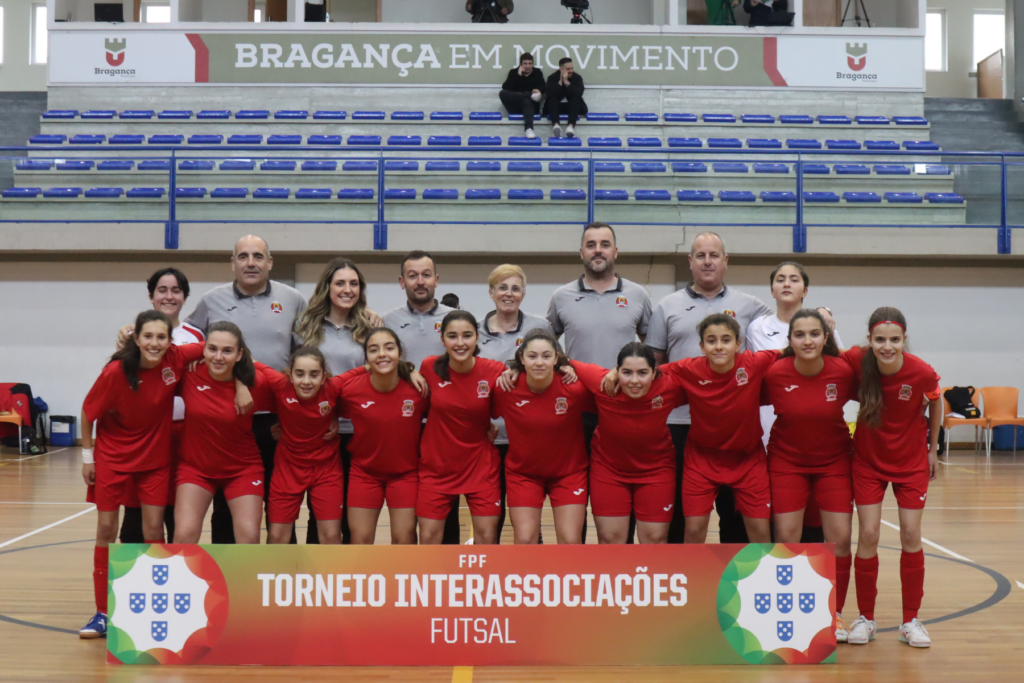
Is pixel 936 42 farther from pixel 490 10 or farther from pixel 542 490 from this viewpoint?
pixel 542 490

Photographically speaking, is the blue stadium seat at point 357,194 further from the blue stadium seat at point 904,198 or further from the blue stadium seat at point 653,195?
the blue stadium seat at point 904,198

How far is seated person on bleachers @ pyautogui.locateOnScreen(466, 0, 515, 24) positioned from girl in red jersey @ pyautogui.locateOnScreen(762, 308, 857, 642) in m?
12.2

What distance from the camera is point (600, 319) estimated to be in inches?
178

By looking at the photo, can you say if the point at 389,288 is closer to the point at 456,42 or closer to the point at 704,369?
the point at 456,42

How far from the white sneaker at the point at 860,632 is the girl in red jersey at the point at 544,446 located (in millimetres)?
1293

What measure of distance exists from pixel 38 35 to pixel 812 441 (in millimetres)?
19712

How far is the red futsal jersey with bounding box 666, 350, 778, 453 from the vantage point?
397 centimetres

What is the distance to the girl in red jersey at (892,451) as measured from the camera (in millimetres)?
Result: 3891

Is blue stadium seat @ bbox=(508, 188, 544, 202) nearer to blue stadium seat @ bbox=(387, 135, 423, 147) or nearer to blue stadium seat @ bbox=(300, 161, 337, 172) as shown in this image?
blue stadium seat @ bbox=(387, 135, 423, 147)

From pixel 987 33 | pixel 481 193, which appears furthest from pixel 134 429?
pixel 987 33

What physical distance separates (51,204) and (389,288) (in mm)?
4940

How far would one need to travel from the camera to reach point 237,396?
13.0 feet

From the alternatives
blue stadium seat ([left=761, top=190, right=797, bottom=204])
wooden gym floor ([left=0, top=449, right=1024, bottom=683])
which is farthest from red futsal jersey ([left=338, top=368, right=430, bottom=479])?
blue stadium seat ([left=761, top=190, right=797, bottom=204])

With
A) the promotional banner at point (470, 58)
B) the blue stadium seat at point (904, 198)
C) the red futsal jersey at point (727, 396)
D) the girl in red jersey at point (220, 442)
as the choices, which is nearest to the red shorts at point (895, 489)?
the red futsal jersey at point (727, 396)
